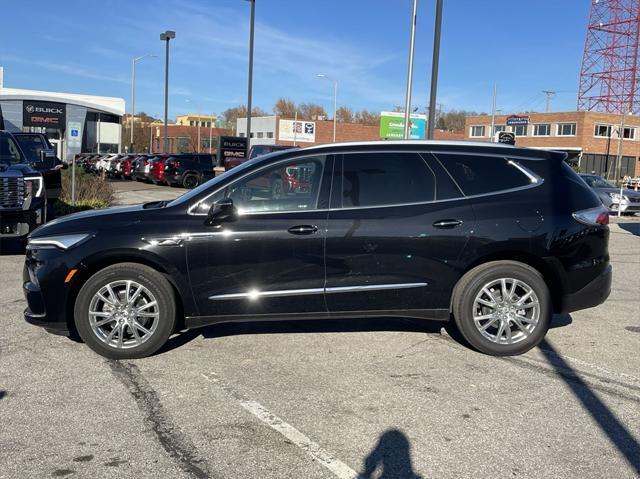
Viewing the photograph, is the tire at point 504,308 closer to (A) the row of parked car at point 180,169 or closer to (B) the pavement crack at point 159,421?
(B) the pavement crack at point 159,421

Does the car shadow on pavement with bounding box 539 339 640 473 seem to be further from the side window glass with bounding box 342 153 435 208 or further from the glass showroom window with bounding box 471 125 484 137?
the glass showroom window with bounding box 471 125 484 137

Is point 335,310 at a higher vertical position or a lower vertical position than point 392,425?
higher

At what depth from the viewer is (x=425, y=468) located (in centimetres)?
336

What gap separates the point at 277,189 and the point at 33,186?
6093mm

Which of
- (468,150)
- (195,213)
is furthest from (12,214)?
(468,150)

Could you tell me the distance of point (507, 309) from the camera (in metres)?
5.31

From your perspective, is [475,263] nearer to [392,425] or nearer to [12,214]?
[392,425]

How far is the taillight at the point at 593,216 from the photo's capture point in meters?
5.36

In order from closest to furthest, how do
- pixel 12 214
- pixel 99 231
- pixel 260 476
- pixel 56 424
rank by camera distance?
pixel 260 476
pixel 56 424
pixel 99 231
pixel 12 214

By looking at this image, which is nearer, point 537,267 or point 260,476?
point 260,476

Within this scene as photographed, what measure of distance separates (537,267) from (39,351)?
441 centimetres

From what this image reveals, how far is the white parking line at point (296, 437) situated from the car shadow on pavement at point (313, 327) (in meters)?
1.38

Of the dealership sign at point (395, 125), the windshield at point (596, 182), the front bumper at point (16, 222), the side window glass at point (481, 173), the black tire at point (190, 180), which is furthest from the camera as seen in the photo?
the dealership sign at point (395, 125)

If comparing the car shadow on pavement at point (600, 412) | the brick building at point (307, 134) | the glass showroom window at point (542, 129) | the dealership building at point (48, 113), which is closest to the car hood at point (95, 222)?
the car shadow on pavement at point (600, 412)
